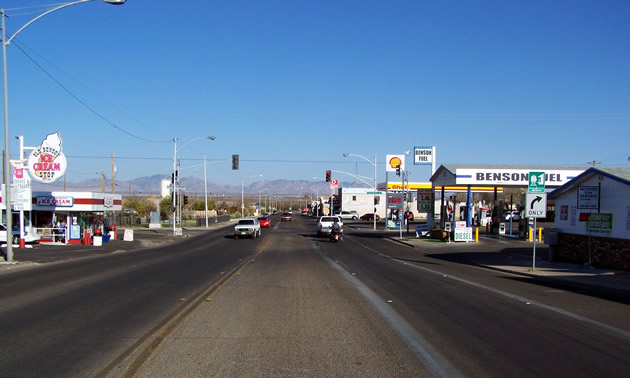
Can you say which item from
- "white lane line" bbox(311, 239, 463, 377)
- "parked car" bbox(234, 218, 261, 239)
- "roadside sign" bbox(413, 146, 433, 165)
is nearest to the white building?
"white lane line" bbox(311, 239, 463, 377)

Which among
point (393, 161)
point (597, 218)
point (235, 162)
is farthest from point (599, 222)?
point (393, 161)

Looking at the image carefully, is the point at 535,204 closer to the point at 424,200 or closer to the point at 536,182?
the point at 536,182

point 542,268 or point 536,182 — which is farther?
point 542,268

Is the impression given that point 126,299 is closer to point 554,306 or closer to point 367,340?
point 367,340

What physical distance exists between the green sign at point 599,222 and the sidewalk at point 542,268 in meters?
1.56

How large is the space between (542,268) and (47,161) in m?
27.2

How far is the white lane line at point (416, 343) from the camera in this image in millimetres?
6878

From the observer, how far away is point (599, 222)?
71.7 feet

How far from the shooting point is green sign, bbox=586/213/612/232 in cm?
2144

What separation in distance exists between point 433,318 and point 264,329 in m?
3.33

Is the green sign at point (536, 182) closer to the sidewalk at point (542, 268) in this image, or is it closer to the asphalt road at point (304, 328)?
the sidewalk at point (542, 268)

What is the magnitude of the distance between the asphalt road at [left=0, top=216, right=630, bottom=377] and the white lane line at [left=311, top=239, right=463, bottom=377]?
1.0 inches

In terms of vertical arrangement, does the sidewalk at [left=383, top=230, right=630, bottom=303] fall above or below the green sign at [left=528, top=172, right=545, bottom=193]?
below

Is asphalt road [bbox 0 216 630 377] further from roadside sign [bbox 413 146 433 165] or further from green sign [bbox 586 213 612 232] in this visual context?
roadside sign [bbox 413 146 433 165]
